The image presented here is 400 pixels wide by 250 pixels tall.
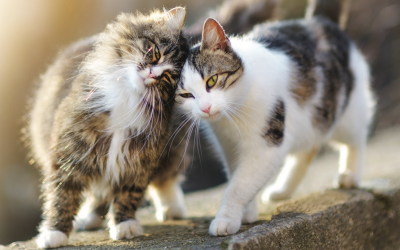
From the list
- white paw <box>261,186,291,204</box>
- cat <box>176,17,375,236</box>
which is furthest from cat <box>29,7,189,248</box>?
white paw <box>261,186,291,204</box>

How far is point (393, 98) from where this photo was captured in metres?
4.38

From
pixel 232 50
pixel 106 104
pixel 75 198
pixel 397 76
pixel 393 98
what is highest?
pixel 397 76

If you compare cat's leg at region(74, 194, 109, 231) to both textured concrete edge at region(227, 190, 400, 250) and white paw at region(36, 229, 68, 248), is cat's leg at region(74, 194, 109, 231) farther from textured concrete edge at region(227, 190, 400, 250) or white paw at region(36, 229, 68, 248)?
textured concrete edge at region(227, 190, 400, 250)

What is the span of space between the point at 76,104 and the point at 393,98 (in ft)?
13.1

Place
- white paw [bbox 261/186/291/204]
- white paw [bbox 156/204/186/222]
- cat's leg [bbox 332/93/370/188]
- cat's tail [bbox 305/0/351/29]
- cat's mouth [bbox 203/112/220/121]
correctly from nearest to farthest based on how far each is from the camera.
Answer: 1. cat's mouth [bbox 203/112/220/121]
2. white paw [bbox 156/204/186/222]
3. cat's leg [bbox 332/93/370/188]
4. white paw [bbox 261/186/291/204]
5. cat's tail [bbox 305/0/351/29]

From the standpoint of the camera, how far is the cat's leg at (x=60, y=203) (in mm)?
1562

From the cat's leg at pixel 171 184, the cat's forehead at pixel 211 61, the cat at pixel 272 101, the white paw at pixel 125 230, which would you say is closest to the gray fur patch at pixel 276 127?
the cat at pixel 272 101

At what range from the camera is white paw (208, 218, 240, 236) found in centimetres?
140

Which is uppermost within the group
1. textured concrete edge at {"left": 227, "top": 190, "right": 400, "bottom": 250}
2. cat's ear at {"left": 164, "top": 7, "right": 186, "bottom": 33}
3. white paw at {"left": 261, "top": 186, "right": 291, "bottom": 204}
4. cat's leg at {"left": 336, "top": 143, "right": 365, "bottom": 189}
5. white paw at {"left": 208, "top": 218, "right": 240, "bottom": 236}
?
cat's ear at {"left": 164, "top": 7, "right": 186, "bottom": 33}

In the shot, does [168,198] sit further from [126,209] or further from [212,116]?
[212,116]

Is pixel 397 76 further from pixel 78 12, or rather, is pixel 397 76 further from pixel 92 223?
pixel 92 223

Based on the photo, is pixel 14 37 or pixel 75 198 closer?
pixel 75 198

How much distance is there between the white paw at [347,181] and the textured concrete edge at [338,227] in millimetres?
159

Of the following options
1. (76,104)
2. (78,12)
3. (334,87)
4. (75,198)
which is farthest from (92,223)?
(78,12)
